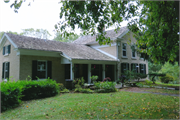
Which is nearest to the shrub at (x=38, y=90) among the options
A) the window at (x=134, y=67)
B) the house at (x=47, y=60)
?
the house at (x=47, y=60)

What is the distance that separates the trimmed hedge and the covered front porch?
12.1 ft

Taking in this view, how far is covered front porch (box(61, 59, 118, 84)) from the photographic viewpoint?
511 inches

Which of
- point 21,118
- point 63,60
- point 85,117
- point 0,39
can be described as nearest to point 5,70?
point 0,39

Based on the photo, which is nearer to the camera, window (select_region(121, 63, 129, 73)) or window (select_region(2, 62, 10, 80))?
window (select_region(2, 62, 10, 80))

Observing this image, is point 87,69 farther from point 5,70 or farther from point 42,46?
point 5,70

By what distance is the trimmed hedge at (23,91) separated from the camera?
6.22 meters

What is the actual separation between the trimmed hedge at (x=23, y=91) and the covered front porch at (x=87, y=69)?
369 centimetres

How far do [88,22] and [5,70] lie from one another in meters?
11.1

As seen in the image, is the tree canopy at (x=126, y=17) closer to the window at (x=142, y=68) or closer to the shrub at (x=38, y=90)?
the shrub at (x=38, y=90)

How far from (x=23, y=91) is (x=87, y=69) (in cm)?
806

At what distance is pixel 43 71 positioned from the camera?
42.4 feet

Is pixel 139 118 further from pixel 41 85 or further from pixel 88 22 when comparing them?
pixel 41 85

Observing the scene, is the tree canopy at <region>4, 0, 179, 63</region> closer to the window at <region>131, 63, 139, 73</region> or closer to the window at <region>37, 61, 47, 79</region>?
the window at <region>37, 61, 47, 79</region>

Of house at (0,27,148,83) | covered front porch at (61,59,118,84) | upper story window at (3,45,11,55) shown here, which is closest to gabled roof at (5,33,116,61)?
house at (0,27,148,83)
